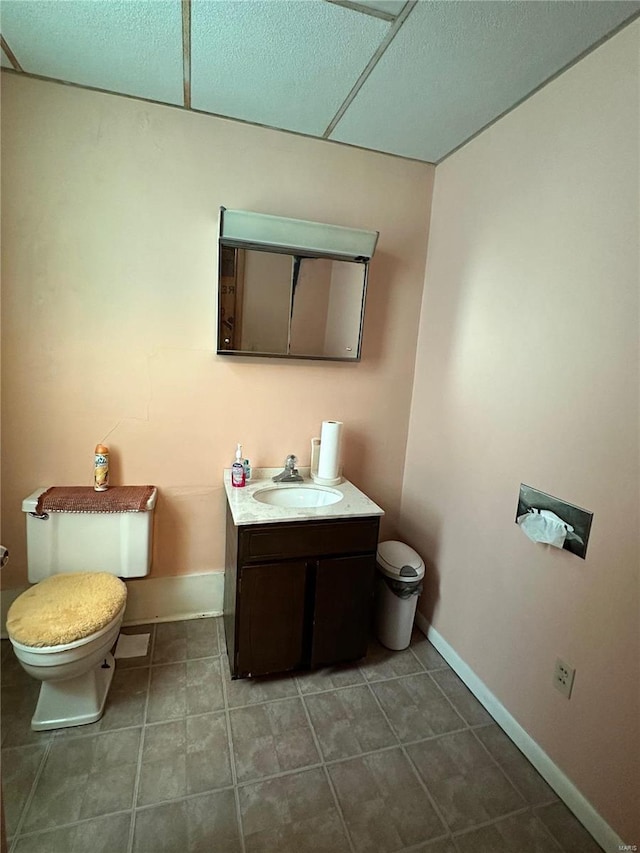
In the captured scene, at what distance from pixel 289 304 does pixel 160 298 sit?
0.59 metres

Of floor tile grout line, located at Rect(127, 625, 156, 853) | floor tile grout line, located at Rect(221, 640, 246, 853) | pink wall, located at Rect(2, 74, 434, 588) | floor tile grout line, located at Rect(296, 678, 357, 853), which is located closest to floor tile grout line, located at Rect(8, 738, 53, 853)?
floor tile grout line, located at Rect(127, 625, 156, 853)

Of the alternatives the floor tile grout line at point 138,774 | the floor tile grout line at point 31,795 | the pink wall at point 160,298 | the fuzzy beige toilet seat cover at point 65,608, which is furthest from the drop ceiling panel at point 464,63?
the floor tile grout line at point 31,795

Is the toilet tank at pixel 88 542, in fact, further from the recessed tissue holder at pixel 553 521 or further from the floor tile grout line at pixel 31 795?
the recessed tissue holder at pixel 553 521

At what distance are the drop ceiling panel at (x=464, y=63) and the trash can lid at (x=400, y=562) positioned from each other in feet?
6.37

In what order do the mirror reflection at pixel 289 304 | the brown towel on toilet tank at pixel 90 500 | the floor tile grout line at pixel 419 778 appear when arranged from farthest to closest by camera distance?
1. the mirror reflection at pixel 289 304
2. the brown towel on toilet tank at pixel 90 500
3. the floor tile grout line at pixel 419 778

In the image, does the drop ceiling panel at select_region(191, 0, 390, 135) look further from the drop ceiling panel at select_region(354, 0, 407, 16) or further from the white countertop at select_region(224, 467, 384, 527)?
the white countertop at select_region(224, 467, 384, 527)

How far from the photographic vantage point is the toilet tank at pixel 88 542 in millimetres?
A: 1711

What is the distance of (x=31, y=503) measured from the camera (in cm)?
167

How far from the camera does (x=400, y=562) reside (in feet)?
6.36

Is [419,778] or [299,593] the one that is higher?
[299,593]

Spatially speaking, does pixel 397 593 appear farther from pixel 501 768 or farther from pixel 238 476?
pixel 238 476

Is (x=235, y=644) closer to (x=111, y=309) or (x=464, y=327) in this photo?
(x=111, y=309)

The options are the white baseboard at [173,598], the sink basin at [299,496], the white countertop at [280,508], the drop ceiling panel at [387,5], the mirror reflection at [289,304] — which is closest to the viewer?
the drop ceiling panel at [387,5]

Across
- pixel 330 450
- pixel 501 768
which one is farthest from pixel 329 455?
pixel 501 768
